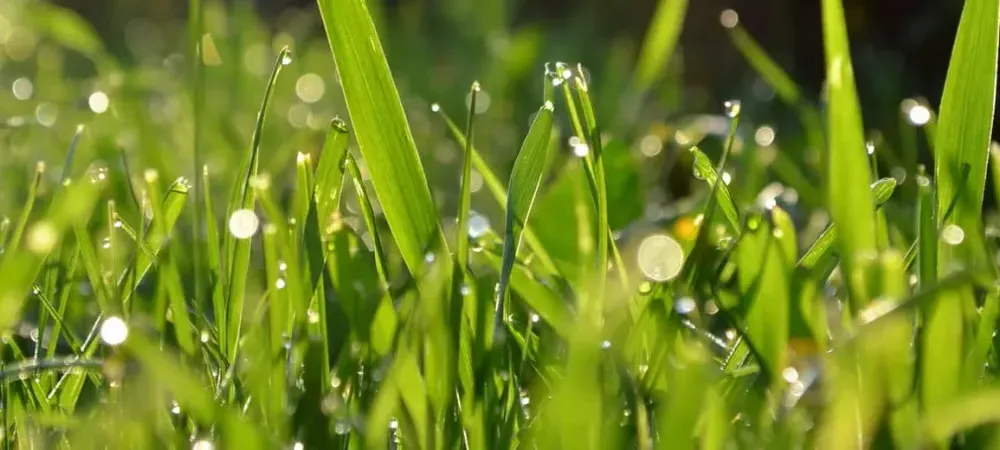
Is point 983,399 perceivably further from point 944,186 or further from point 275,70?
point 275,70

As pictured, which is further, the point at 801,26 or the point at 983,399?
the point at 801,26

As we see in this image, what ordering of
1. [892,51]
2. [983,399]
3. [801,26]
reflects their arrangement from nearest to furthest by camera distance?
[983,399] < [892,51] < [801,26]

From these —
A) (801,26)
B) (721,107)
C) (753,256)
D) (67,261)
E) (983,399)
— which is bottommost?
(983,399)

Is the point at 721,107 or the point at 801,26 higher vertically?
the point at 801,26

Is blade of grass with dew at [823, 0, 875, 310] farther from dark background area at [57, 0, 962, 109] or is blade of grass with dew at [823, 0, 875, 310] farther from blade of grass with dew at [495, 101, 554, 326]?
dark background area at [57, 0, 962, 109]

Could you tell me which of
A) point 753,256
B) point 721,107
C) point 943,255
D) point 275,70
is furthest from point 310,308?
point 721,107

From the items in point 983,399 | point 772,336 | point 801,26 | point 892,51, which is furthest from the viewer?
point 801,26

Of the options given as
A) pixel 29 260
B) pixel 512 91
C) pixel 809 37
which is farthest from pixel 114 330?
pixel 809 37

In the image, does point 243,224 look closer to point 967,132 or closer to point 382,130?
point 382,130
